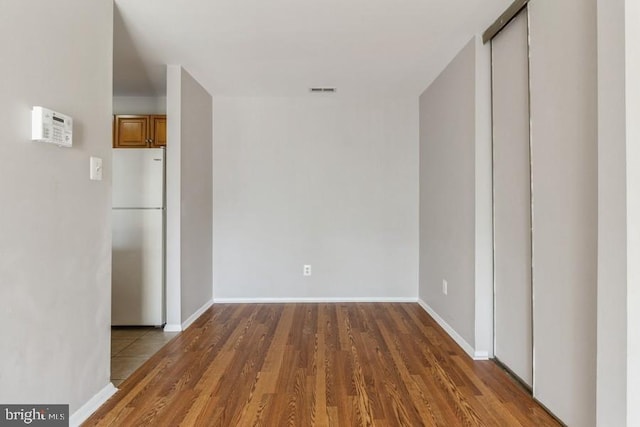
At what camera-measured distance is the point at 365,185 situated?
4.07 metres

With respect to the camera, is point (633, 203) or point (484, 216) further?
point (484, 216)

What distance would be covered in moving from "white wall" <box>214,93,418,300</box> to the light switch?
2094 mm

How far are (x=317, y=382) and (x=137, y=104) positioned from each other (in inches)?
148

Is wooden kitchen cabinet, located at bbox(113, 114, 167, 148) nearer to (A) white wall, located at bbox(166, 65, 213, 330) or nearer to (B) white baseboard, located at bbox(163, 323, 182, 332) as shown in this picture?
(A) white wall, located at bbox(166, 65, 213, 330)

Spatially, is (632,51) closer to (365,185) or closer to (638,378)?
(638,378)

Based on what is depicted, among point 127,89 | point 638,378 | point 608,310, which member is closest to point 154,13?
point 127,89

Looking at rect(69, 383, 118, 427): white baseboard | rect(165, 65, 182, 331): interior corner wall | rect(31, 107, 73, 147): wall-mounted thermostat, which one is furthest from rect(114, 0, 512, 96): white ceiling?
rect(69, 383, 118, 427): white baseboard

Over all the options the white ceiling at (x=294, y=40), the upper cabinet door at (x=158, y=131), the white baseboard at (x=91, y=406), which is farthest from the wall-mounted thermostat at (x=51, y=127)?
the upper cabinet door at (x=158, y=131)

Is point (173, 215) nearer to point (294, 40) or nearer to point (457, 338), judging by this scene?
point (294, 40)

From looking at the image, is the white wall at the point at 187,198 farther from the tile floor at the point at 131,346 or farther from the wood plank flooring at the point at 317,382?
the wood plank flooring at the point at 317,382

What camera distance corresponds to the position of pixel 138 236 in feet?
10.4

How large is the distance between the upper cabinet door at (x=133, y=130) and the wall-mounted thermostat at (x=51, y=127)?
1984 millimetres

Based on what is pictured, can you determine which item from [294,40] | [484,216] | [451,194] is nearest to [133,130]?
[294,40]

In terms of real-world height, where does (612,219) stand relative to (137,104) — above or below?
below
